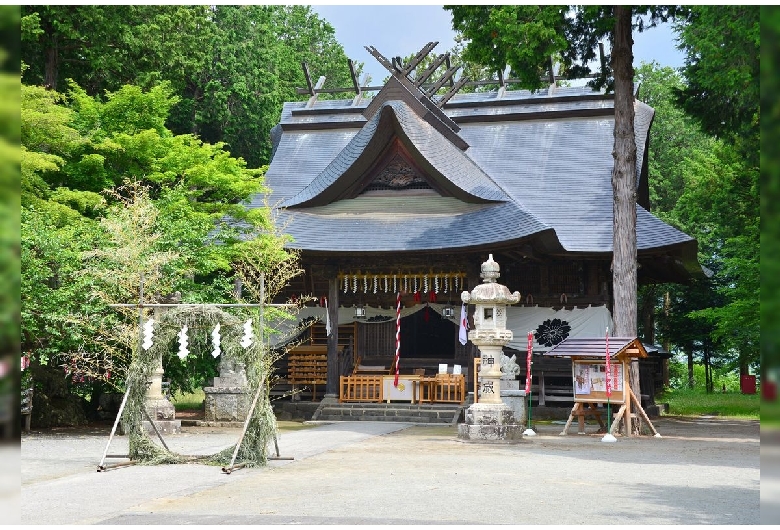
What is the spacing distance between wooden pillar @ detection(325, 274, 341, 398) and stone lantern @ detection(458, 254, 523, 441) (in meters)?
6.25

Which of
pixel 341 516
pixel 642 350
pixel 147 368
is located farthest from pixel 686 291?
pixel 341 516

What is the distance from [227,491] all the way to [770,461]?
670 cm

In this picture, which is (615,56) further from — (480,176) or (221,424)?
(221,424)

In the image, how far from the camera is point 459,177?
2161 cm

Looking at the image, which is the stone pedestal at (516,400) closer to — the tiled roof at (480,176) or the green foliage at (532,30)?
the tiled roof at (480,176)

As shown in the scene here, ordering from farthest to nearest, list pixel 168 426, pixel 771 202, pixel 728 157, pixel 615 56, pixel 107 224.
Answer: pixel 728 157 → pixel 615 56 → pixel 168 426 → pixel 107 224 → pixel 771 202

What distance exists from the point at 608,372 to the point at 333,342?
7.90 m

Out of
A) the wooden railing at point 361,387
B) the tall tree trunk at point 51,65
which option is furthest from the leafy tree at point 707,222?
the tall tree trunk at point 51,65

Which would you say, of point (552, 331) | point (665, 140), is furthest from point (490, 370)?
point (665, 140)

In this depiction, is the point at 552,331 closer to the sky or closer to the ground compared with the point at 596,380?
closer to the sky

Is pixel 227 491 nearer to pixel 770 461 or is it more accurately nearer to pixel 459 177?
pixel 770 461

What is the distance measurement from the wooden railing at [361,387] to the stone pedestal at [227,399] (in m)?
3.54

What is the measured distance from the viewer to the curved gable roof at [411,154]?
69.1 feet

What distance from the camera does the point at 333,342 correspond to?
68.7ft
